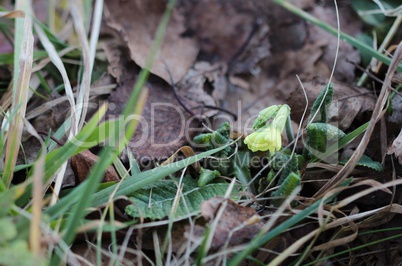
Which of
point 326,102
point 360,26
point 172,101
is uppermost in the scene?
point 360,26

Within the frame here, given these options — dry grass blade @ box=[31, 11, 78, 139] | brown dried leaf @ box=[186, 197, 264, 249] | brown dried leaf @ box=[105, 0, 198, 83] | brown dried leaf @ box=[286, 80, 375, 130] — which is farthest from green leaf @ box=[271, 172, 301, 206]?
brown dried leaf @ box=[105, 0, 198, 83]

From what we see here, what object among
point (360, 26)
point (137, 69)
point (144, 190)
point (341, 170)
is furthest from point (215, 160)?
point (360, 26)

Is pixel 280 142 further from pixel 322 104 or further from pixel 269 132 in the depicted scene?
pixel 322 104

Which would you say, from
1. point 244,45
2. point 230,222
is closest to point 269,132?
point 230,222

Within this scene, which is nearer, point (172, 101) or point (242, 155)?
point (242, 155)

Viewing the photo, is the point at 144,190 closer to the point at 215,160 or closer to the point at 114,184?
the point at 114,184

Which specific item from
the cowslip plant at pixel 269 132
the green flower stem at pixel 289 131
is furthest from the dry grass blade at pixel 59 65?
the green flower stem at pixel 289 131

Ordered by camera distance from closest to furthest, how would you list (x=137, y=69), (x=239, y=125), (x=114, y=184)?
(x=114, y=184) → (x=239, y=125) → (x=137, y=69)

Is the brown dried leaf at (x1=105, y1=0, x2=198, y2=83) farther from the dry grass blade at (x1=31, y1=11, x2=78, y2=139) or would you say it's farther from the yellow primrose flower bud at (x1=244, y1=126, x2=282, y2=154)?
the yellow primrose flower bud at (x1=244, y1=126, x2=282, y2=154)
